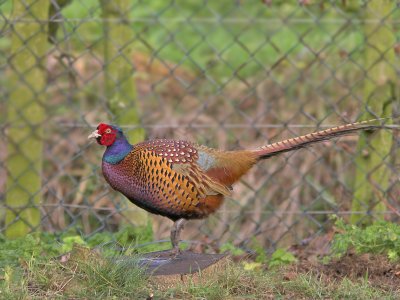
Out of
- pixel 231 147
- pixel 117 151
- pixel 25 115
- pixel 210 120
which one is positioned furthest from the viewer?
pixel 210 120

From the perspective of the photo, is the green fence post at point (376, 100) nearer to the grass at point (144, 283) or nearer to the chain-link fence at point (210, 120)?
the chain-link fence at point (210, 120)

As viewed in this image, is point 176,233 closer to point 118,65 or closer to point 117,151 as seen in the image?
point 117,151

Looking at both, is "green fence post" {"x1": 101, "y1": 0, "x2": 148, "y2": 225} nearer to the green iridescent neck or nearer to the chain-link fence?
→ the chain-link fence

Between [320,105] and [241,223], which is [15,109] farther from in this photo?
[320,105]

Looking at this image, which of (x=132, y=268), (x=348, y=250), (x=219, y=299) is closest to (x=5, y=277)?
(x=132, y=268)

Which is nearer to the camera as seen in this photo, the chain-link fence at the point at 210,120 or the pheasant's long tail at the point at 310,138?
the pheasant's long tail at the point at 310,138

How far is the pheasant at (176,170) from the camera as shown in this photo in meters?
4.38

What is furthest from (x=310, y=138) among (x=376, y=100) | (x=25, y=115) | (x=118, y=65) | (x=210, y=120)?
(x=210, y=120)

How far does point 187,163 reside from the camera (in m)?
4.43

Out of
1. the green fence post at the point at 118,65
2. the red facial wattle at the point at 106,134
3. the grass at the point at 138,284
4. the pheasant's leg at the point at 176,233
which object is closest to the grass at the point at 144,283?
the grass at the point at 138,284

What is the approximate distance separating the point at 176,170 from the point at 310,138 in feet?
2.24

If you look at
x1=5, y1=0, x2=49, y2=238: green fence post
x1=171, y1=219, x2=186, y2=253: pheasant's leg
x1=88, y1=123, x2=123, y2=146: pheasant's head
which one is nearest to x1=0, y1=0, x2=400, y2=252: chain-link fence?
x1=5, y1=0, x2=49, y2=238: green fence post

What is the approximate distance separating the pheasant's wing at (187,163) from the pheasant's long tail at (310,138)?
31cm

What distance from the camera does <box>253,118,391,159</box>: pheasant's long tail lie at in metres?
4.44
